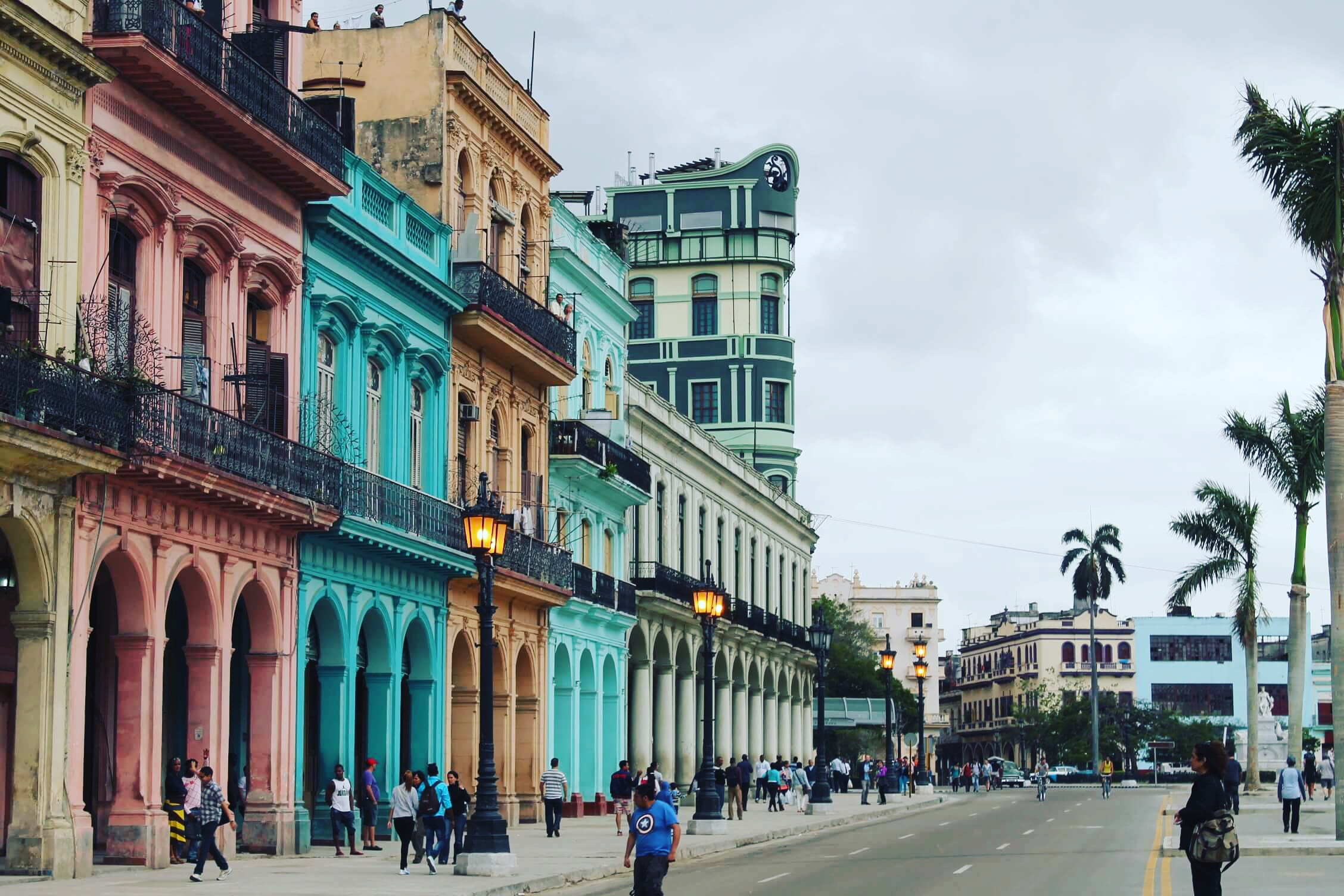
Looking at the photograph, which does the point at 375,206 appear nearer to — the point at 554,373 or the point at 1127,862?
the point at 554,373

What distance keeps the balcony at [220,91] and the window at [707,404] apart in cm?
4891

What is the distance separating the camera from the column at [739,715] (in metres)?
67.0

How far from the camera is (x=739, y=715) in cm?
6700

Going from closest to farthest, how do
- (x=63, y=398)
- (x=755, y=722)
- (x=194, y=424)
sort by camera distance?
(x=63, y=398) → (x=194, y=424) → (x=755, y=722)

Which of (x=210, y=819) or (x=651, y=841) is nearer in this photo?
(x=651, y=841)

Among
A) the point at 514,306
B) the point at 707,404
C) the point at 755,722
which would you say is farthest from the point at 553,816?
the point at 707,404

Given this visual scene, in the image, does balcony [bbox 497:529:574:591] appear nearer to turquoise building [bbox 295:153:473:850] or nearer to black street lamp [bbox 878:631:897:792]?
turquoise building [bbox 295:153:473:850]

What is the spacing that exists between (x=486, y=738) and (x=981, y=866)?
7.13m

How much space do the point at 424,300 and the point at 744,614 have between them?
32.7m

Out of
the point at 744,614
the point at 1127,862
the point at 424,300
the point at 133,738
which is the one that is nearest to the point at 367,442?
the point at 424,300

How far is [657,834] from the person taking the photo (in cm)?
1505

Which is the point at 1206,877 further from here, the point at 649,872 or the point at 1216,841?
the point at 649,872

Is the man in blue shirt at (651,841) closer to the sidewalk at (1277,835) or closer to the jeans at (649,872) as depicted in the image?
the jeans at (649,872)

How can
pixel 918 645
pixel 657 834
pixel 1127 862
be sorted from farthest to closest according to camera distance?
pixel 918 645 < pixel 1127 862 < pixel 657 834
